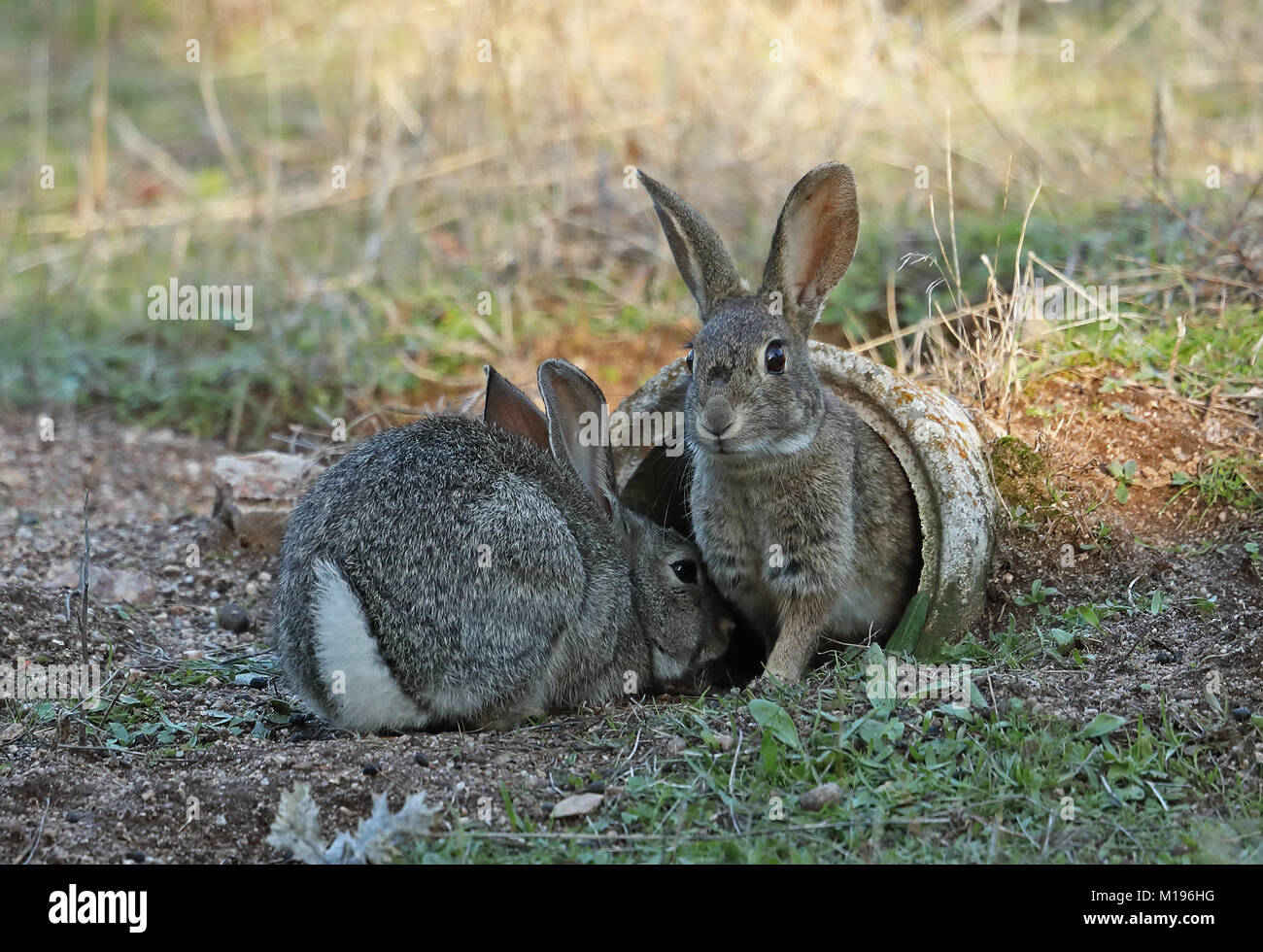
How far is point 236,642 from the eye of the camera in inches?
228

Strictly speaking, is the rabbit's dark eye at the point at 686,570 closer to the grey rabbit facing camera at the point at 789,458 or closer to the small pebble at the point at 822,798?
the grey rabbit facing camera at the point at 789,458

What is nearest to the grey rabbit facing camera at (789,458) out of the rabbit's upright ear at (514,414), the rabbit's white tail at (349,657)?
the rabbit's upright ear at (514,414)

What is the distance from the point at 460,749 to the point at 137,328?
520 cm

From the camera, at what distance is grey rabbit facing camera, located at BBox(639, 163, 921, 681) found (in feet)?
15.7

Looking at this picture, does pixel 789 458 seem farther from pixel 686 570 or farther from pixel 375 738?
pixel 375 738

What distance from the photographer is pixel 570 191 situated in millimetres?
8891

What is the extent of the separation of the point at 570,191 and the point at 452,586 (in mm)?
4879

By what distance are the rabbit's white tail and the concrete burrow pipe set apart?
5.04 feet

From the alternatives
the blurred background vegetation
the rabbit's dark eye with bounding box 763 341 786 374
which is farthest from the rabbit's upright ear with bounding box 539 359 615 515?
the blurred background vegetation

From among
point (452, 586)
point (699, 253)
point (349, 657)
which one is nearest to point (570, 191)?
point (699, 253)

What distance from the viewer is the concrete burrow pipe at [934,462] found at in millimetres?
5066

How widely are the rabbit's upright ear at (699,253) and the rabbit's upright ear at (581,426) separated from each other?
0.54m

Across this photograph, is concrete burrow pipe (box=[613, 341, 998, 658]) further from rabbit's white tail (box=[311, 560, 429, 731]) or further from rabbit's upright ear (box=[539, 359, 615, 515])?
rabbit's white tail (box=[311, 560, 429, 731])
